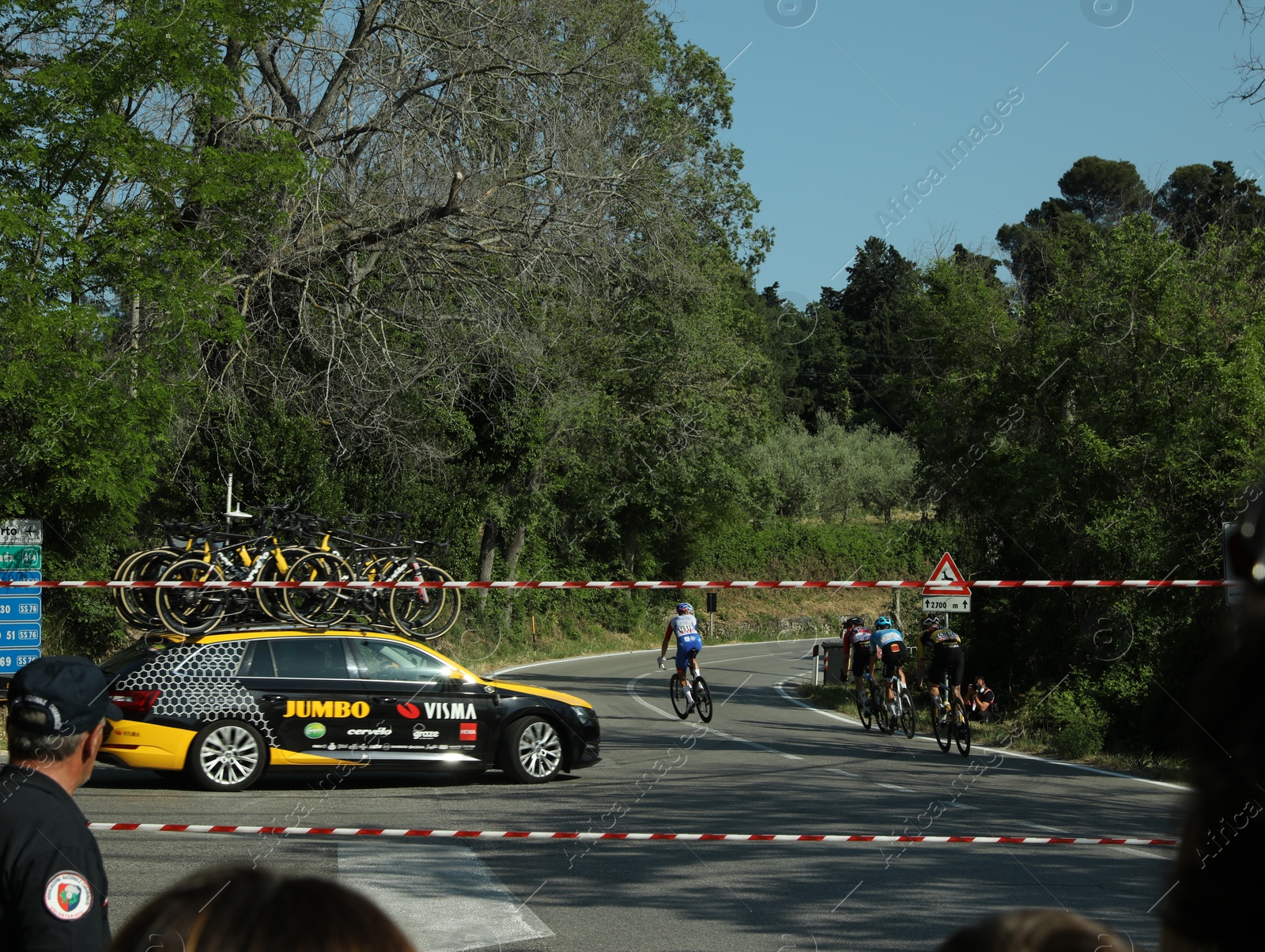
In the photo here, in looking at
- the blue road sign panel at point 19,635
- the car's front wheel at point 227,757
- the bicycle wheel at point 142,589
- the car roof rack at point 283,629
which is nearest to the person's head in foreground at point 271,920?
the car's front wheel at point 227,757

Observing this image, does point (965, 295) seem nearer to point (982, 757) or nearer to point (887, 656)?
point (887, 656)

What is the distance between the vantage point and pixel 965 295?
29.9 metres

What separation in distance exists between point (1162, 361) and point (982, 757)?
986 cm

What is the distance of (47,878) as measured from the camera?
9.51ft

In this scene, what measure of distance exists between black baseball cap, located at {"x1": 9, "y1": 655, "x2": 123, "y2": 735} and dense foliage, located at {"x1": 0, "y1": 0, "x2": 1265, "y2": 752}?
41.7ft

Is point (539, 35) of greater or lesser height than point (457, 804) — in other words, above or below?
above

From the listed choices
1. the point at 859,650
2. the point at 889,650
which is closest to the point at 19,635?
the point at 889,650

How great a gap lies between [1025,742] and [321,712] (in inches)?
437

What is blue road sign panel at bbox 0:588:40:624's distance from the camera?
587 inches

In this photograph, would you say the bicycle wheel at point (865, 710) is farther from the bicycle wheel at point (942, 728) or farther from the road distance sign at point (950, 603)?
the bicycle wheel at point (942, 728)

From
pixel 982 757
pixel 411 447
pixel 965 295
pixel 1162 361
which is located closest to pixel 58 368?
pixel 411 447

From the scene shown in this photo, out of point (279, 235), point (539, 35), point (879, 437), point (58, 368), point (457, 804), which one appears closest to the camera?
point (457, 804)

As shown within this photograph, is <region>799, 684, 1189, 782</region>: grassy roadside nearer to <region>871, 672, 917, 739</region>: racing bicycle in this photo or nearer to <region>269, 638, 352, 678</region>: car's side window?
<region>871, 672, 917, 739</region>: racing bicycle

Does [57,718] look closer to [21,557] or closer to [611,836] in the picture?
[611,836]
